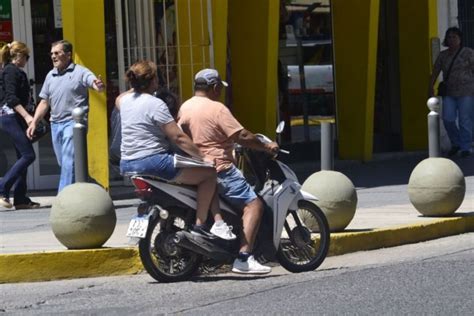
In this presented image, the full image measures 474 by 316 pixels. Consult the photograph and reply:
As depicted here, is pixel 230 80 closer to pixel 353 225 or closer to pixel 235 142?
pixel 353 225

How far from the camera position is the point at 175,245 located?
9117 mm

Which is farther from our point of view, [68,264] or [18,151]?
[18,151]

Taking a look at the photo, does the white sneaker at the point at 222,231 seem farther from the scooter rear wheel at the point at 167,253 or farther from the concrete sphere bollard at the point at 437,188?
the concrete sphere bollard at the point at 437,188

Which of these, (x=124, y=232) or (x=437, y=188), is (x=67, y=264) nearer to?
(x=124, y=232)

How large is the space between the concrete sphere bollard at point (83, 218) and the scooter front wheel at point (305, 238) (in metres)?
1.51

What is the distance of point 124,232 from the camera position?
11391mm

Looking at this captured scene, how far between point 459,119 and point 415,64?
149cm

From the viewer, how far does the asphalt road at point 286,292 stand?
8016 millimetres

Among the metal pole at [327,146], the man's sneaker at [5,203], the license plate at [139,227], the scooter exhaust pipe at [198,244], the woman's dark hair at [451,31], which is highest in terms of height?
the woman's dark hair at [451,31]

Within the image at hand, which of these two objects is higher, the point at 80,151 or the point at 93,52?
the point at 93,52

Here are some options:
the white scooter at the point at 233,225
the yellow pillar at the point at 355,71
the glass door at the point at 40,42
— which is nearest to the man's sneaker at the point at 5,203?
the glass door at the point at 40,42

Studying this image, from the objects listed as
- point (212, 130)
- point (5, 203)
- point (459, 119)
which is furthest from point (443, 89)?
point (212, 130)

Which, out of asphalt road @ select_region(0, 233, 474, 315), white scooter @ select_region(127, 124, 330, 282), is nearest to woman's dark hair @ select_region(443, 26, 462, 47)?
asphalt road @ select_region(0, 233, 474, 315)

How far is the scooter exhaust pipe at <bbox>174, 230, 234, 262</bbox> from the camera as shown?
9.05 meters
